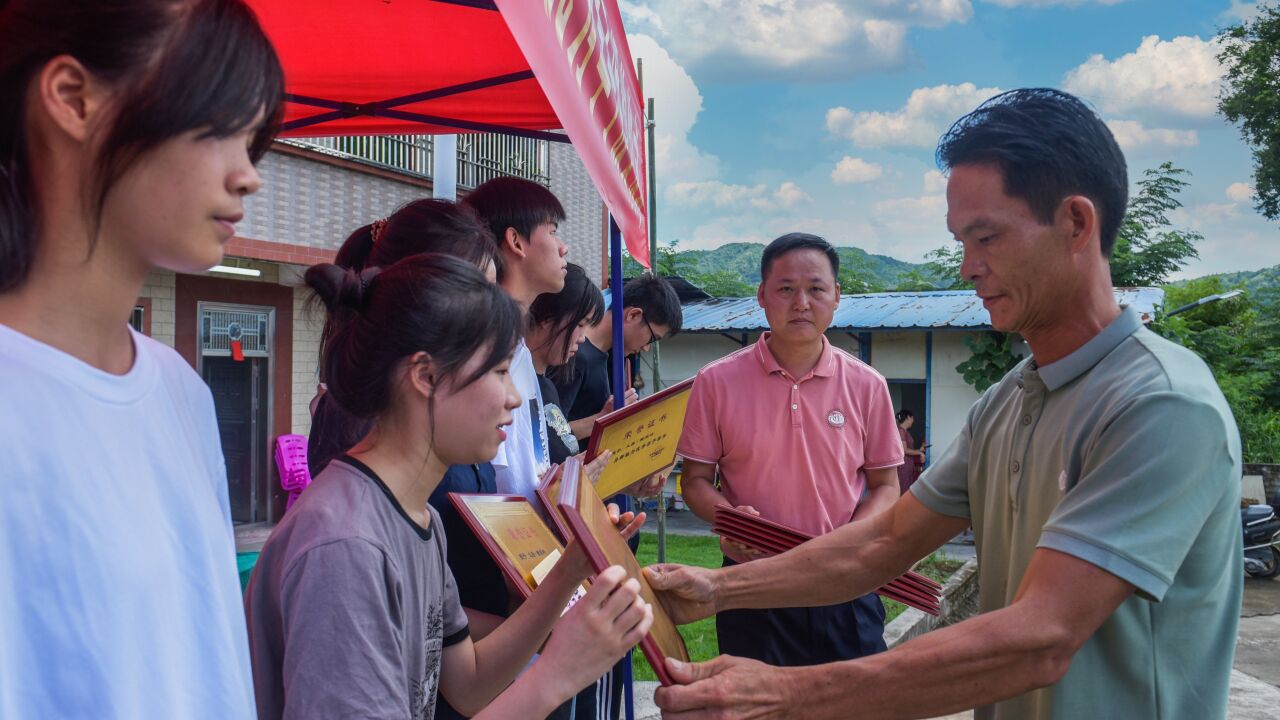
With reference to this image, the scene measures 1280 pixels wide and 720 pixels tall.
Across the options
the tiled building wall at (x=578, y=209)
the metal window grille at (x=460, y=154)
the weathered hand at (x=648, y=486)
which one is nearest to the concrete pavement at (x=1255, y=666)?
the weathered hand at (x=648, y=486)

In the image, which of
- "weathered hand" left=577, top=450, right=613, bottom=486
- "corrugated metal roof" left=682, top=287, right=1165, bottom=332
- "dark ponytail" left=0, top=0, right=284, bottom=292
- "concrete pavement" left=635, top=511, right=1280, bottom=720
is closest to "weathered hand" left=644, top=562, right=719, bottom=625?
"weathered hand" left=577, top=450, right=613, bottom=486

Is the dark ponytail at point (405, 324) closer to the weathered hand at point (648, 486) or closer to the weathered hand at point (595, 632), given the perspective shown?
the weathered hand at point (595, 632)

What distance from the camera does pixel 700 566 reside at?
18.9 ft

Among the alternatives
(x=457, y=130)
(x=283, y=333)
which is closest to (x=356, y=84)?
(x=457, y=130)

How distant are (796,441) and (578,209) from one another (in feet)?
37.5

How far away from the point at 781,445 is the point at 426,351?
210cm

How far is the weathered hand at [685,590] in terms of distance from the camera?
85.9 inches

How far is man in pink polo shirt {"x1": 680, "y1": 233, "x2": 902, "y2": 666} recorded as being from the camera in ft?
10.8

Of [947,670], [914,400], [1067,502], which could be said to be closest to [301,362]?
[947,670]

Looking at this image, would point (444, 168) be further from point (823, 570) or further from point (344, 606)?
point (344, 606)

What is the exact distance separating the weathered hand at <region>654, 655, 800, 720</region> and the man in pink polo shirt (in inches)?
63.1

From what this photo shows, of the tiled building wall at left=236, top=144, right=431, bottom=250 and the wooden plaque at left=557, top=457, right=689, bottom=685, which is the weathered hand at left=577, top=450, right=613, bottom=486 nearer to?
the wooden plaque at left=557, top=457, right=689, bottom=685

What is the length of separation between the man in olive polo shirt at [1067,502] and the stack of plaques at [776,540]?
2.97 ft

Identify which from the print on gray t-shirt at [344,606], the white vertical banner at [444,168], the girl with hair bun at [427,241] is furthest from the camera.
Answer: the white vertical banner at [444,168]
